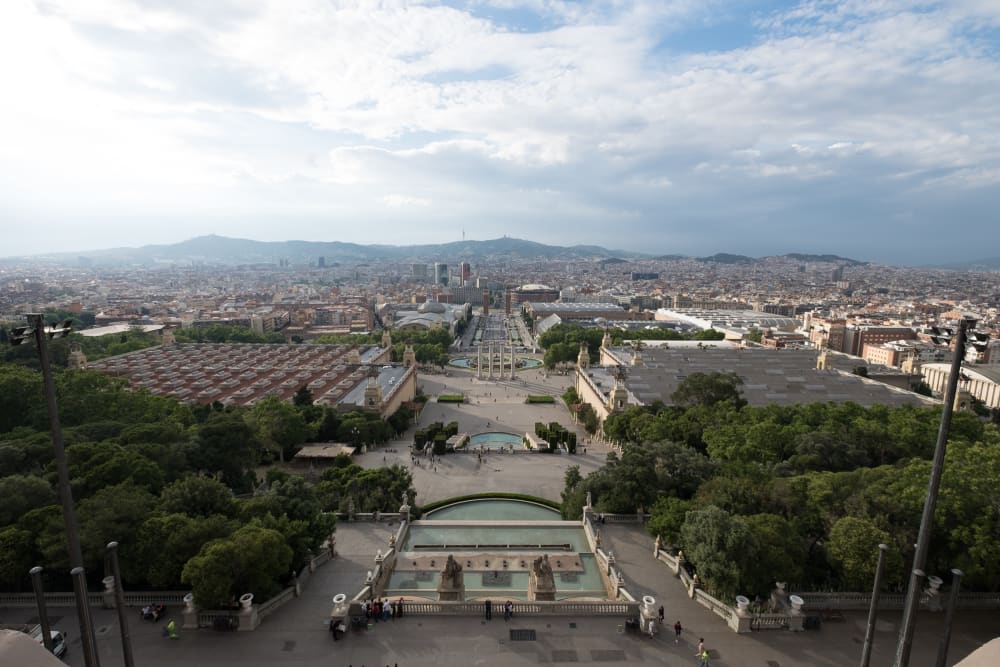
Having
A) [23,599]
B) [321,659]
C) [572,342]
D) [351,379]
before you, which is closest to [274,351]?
[351,379]

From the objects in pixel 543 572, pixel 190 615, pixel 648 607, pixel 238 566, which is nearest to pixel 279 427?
pixel 190 615

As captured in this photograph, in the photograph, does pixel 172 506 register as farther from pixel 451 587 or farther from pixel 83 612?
pixel 451 587

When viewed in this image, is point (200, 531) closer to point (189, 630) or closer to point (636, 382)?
point (189, 630)

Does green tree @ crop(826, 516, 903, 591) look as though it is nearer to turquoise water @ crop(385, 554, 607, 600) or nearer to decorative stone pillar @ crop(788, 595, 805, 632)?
decorative stone pillar @ crop(788, 595, 805, 632)

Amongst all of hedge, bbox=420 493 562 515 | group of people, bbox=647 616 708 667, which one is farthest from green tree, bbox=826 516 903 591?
hedge, bbox=420 493 562 515

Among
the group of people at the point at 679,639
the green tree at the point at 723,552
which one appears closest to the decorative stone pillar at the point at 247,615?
the group of people at the point at 679,639

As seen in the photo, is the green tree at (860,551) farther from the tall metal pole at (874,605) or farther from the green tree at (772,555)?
the tall metal pole at (874,605)
